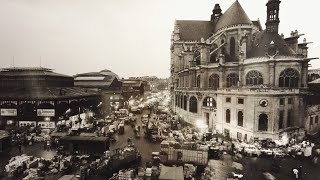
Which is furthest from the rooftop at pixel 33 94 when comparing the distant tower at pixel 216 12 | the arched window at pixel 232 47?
the distant tower at pixel 216 12

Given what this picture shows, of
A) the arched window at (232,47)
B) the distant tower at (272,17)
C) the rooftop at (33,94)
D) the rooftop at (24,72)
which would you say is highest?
the distant tower at (272,17)

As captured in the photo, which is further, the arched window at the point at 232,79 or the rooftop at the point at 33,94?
the arched window at the point at 232,79

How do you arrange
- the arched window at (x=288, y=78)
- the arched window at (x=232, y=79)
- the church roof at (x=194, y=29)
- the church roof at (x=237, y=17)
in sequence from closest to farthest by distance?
the arched window at (x=288, y=78), the arched window at (x=232, y=79), the church roof at (x=237, y=17), the church roof at (x=194, y=29)

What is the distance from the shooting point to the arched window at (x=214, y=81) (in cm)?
4216

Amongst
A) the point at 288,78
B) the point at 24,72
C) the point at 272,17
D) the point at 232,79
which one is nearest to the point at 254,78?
the point at 232,79

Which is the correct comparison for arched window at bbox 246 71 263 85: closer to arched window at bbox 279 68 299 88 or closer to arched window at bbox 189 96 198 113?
arched window at bbox 279 68 299 88

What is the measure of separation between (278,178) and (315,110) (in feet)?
75.3

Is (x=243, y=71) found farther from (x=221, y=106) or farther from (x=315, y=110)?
(x=315, y=110)

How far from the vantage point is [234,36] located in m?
46.4

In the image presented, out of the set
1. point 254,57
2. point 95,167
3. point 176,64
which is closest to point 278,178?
point 95,167

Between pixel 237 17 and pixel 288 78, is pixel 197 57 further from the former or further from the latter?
pixel 288 78

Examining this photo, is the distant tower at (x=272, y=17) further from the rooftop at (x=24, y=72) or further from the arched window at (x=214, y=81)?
the rooftop at (x=24, y=72)

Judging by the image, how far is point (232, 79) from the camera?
40.3m

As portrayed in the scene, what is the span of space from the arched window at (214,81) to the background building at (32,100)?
27.9 meters
